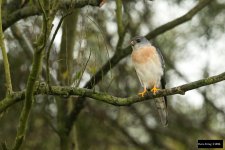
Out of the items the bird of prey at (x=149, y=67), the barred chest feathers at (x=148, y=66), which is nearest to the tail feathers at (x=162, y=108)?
the bird of prey at (x=149, y=67)

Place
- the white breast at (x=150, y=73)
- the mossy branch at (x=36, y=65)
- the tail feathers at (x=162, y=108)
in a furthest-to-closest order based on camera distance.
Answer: the tail feathers at (x=162, y=108), the white breast at (x=150, y=73), the mossy branch at (x=36, y=65)

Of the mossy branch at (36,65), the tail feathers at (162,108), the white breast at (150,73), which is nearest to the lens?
the mossy branch at (36,65)

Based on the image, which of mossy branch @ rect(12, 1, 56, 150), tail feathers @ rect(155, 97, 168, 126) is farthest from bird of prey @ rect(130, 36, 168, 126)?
mossy branch @ rect(12, 1, 56, 150)

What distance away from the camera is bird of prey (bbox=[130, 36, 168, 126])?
22.6 ft

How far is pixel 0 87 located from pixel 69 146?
1.51m

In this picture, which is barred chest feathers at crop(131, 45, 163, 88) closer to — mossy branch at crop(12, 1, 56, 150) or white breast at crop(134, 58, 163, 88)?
white breast at crop(134, 58, 163, 88)

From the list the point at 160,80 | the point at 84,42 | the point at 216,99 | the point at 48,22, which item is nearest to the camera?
the point at 48,22

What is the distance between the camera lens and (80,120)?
9.03 metres

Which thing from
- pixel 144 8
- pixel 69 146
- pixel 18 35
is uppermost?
pixel 144 8

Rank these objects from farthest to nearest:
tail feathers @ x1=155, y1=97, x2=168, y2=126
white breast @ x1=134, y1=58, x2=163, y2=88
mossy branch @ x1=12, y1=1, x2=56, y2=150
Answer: tail feathers @ x1=155, y1=97, x2=168, y2=126 < white breast @ x1=134, y1=58, x2=163, y2=88 < mossy branch @ x1=12, y1=1, x2=56, y2=150

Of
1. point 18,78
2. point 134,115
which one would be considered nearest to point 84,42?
point 18,78

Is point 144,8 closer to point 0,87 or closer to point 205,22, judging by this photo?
point 205,22

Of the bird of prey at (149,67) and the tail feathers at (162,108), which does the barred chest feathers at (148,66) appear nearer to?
the bird of prey at (149,67)

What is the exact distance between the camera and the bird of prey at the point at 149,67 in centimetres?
689
